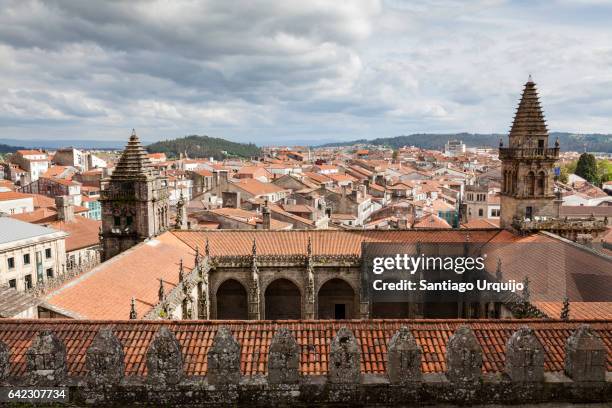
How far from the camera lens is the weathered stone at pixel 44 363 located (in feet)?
34.2

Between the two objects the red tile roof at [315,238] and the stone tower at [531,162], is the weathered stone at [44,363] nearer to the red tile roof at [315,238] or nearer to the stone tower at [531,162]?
the red tile roof at [315,238]

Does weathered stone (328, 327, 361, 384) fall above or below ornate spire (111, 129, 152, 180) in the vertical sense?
below

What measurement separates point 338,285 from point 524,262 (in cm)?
Result: 1251

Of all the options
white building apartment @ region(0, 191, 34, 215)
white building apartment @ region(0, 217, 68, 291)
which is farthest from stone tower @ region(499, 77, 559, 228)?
white building apartment @ region(0, 191, 34, 215)

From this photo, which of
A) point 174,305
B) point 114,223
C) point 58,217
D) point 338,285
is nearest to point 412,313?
point 338,285

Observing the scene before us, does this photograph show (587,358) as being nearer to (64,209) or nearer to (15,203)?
(64,209)

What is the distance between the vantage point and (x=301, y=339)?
12742mm

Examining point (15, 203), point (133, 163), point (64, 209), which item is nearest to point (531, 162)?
point (133, 163)

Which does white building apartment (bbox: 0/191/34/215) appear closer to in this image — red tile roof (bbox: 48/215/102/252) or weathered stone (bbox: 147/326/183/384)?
red tile roof (bbox: 48/215/102/252)

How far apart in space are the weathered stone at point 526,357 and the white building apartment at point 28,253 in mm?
42512

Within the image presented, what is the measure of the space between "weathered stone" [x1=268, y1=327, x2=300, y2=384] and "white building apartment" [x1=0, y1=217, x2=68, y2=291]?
3939 cm

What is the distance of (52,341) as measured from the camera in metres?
10.5

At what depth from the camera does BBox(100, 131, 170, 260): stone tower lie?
119 feet

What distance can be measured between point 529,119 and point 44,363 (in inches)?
1416
